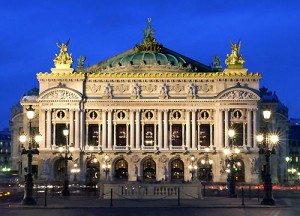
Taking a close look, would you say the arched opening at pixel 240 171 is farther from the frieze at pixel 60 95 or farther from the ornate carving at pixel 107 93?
the frieze at pixel 60 95

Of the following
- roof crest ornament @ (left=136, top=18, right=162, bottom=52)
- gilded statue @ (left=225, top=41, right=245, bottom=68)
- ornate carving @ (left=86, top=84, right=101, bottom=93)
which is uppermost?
roof crest ornament @ (left=136, top=18, right=162, bottom=52)

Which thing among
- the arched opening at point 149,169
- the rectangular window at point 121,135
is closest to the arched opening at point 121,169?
the rectangular window at point 121,135

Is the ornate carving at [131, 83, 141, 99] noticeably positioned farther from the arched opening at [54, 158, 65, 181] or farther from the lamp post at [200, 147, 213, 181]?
the arched opening at [54, 158, 65, 181]

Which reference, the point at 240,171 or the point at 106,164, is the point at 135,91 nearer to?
the point at 106,164

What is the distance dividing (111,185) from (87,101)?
69413 millimetres

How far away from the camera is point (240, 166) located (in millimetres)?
133000

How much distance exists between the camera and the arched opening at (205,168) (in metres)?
132

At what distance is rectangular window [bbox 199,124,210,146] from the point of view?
442ft

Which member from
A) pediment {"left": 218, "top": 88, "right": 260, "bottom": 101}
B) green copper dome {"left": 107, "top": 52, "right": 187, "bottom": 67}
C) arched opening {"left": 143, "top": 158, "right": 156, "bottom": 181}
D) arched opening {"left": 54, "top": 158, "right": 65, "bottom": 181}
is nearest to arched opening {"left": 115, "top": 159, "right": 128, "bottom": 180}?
arched opening {"left": 143, "top": 158, "right": 156, "bottom": 181}

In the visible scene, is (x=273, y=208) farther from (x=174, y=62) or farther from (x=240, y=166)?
(x=174, y=62)

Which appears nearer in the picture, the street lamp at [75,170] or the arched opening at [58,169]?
the street lamp at [75,170]

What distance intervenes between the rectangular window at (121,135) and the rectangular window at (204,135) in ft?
45.1

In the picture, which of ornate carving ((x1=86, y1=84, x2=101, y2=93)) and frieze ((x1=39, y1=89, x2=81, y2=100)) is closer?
frieze ((x1=39, y1=89, x2=81, y2=100))

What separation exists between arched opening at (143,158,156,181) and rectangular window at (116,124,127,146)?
5.33 meters
